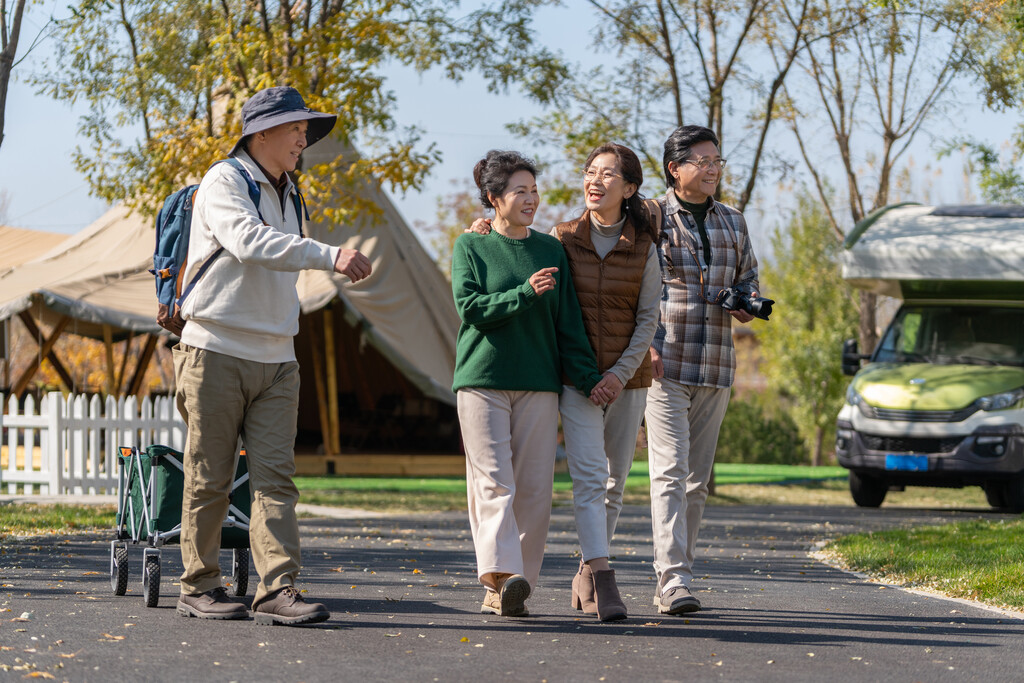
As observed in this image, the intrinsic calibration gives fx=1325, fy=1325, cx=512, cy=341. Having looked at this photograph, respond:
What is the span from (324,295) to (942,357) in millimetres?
7623

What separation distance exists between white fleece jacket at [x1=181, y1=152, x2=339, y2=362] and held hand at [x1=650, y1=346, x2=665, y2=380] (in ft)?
5.28

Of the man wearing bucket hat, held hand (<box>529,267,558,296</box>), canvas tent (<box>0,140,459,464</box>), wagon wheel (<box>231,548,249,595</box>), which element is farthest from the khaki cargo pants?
canvas tent (<box>0,140,459,464</box>)

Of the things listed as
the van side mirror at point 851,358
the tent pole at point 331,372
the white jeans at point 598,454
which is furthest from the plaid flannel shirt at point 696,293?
the tent pole at point 331,372

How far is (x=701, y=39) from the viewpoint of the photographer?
52.2ft

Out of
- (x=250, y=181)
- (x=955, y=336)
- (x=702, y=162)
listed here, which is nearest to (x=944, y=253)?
(x=955, y=336)

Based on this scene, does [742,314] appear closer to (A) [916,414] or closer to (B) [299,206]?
(B) [299,206]

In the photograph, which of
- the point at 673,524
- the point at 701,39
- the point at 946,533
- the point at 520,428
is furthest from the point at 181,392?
the point at 701,39

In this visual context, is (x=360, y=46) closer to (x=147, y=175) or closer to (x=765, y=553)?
(x=147, y=175)

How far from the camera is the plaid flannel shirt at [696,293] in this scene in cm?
591

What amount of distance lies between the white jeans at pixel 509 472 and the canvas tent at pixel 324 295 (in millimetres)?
11558

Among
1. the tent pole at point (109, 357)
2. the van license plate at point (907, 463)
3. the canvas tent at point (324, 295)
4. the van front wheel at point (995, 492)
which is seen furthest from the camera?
the tent pole at point (109, 357)

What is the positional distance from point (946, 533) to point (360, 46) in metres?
7.73

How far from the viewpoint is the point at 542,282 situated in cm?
520

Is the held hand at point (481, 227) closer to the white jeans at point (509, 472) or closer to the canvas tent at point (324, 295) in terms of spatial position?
the white jeans at point (509, 472)
